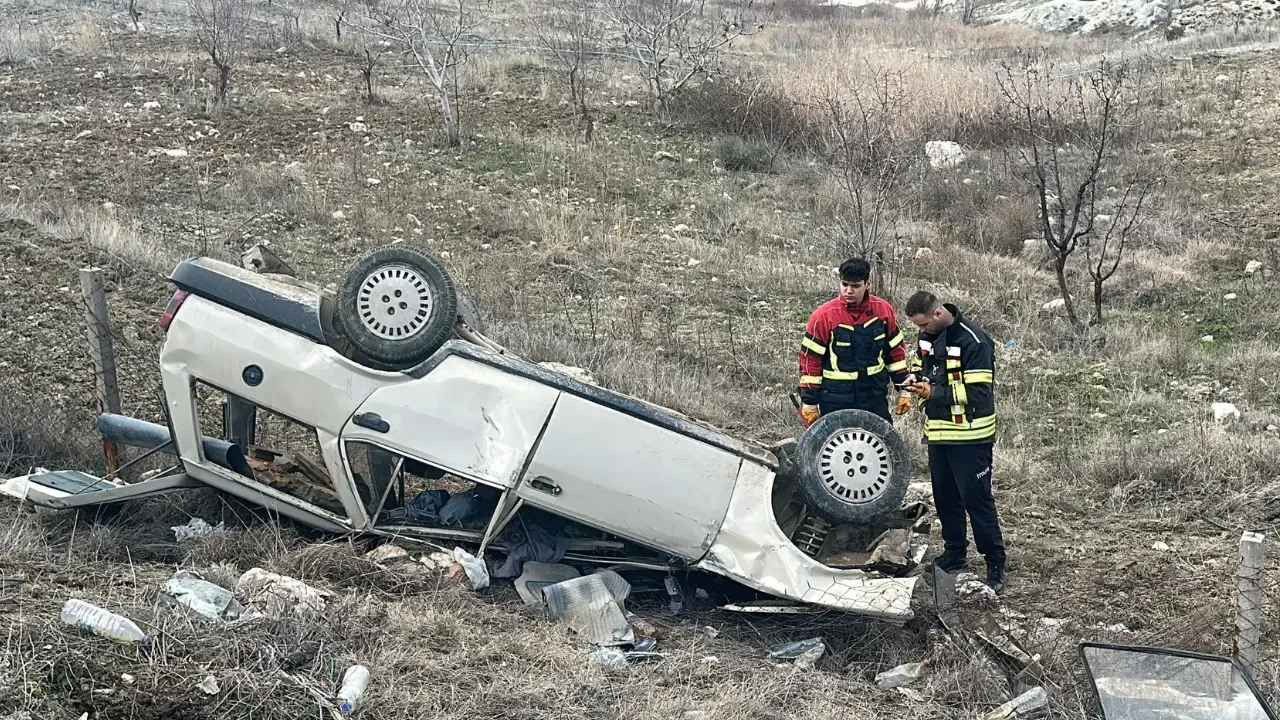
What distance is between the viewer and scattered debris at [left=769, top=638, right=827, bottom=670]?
500cm

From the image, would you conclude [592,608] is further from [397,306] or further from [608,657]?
[397,306]

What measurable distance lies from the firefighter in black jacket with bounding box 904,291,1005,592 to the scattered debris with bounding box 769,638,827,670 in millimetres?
1315

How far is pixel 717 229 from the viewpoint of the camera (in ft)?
44.9

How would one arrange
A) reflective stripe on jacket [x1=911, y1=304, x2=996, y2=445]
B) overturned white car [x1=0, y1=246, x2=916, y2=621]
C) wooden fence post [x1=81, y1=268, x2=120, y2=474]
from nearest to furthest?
1. overturned white car [x1=0, y1=246, x2=916, y2=621]
2. reflective stripe on jacket [x1=911, y1=304, x2=996, y2=445]
3. wooden fence post [x1=81, y1=268, x2=120, y2=474]

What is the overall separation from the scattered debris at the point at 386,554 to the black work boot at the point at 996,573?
3.01m

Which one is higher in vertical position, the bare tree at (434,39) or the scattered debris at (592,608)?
the bare tree at (434,39)

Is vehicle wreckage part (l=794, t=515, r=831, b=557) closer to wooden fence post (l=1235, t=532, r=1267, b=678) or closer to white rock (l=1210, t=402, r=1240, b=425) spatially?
wooden fence post (l=1235, t=532, r=1267, b=678)

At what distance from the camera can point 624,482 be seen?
5.03m

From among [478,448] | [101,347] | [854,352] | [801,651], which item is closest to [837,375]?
[854,352]

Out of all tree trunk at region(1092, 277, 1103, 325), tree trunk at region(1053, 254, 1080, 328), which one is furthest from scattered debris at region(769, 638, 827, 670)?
tree trunk at region(1092, 277, 1103, 325)

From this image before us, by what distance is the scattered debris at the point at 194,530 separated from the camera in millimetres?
5586

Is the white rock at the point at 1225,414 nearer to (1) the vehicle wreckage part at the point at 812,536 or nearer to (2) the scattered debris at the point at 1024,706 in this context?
(1) the vehicle wreckage part at the point at 812,536

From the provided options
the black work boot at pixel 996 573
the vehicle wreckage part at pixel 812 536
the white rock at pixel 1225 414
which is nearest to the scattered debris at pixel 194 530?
Result: the vehicle wreckage part at pixel 812 536

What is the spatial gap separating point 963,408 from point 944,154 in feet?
37.2
